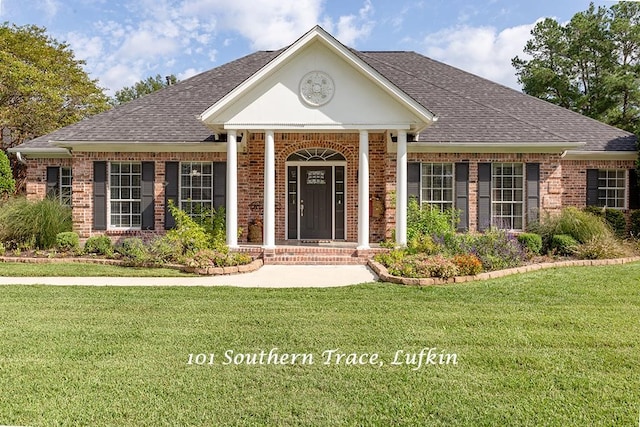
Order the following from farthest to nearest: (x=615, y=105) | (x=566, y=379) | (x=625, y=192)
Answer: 1. (x=615, y=105)
2. (x=625, y=192)
3. (x=566, y=379)

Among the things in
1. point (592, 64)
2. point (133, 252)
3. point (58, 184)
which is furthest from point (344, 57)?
point (592, 64)

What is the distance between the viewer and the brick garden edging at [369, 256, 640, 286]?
7.46m

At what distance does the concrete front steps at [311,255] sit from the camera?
9.98 m

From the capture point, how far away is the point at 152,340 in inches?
178

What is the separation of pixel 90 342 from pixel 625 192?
15069 millimetres

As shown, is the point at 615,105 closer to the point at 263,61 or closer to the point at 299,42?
the point at 263,61

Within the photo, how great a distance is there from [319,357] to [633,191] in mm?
13521

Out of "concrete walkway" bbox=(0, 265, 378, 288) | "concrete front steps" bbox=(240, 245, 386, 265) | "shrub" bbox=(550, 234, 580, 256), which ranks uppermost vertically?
"shrub" bbox=(550, 234, 580, 256)

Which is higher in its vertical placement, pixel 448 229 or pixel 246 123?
pixel 246 123

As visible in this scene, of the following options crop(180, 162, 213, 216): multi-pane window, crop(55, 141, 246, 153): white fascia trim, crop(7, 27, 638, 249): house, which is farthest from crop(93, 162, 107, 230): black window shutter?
crop(180, 162, 213, 216): multi-pane window

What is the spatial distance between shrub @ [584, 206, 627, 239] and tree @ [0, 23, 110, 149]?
77.0ft

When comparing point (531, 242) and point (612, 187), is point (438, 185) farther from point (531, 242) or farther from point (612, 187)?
point (612, 187)

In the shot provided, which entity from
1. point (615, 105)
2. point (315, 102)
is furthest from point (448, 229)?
point (615, 105)

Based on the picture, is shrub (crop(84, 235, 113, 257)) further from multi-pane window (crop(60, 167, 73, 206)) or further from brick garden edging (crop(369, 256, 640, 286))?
brick garden edging (crop(369, 256, 640, 286))
